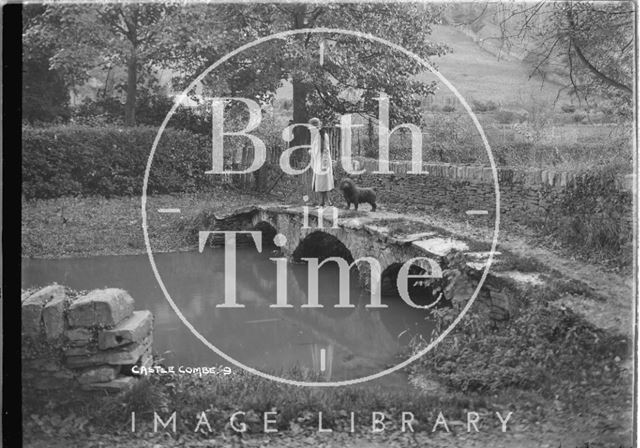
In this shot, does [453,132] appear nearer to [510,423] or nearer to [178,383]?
[510,423]

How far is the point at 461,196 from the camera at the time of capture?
7.16 meters

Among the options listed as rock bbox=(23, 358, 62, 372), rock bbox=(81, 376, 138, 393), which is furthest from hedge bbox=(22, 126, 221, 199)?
rock bbox=(81, 376, 138, 393)

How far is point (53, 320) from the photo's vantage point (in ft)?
17.7

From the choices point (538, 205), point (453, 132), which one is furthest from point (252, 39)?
point (538, 205)

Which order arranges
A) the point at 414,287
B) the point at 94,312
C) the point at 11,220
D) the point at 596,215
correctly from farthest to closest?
the point at 414,287 → the point at 596,215 → the point at 11,220 → the point at 94,312

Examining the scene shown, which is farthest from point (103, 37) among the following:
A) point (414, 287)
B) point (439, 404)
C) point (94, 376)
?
point (439, 404)

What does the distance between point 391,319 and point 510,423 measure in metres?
1.61

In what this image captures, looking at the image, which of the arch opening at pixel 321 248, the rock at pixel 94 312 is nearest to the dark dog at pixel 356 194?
the arch opening at pixel 321 248

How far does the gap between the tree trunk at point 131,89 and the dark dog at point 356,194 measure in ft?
6.86

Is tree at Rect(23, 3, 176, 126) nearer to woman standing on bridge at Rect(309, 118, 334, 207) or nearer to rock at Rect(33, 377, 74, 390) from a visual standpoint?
woman standing on bridge at Rect(309, 118, 334, 207)

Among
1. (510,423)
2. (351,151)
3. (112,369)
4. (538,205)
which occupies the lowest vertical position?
(510,423)

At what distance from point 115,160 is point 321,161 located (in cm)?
182

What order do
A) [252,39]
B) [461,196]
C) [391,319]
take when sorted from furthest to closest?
[461,196] < [391,319] < [252,39]

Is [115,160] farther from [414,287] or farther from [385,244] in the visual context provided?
[414,287]
